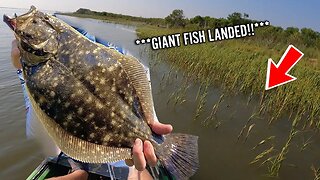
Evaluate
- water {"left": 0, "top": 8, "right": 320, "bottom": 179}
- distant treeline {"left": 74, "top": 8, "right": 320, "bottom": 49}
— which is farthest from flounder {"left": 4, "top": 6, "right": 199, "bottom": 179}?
distant treeline {"left": 74, "top": 8, "right": 320, "bottom": 49}

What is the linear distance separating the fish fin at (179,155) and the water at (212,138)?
391cm

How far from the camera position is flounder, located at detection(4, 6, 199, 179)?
174cm

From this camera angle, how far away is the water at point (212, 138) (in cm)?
641

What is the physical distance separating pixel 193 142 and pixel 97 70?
0.73m

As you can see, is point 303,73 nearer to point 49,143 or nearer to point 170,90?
point 170,90

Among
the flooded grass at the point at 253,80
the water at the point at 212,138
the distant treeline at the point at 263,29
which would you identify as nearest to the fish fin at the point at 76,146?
→ the water at the point at 212,138

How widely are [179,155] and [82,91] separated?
2.26 ft

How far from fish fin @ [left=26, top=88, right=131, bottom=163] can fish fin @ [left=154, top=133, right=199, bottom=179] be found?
0.28 metres

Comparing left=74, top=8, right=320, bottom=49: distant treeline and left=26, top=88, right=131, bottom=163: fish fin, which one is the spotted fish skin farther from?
left=74, top=8, right=320, bottom=49: distant treeline

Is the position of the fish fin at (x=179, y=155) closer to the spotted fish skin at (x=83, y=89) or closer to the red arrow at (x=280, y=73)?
the spotted fish skin at (x=83, y=89)

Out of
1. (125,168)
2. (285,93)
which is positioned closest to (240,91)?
(285,93)

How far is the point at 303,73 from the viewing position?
1135 centimetres

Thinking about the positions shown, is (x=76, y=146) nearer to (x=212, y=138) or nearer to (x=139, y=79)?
(x=139, y=79)

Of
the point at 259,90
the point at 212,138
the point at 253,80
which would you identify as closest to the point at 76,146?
the point at 212,138
